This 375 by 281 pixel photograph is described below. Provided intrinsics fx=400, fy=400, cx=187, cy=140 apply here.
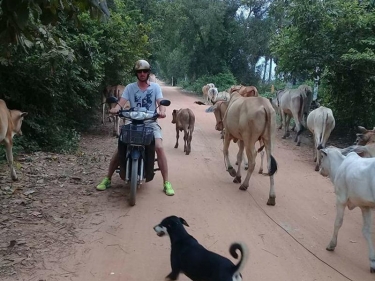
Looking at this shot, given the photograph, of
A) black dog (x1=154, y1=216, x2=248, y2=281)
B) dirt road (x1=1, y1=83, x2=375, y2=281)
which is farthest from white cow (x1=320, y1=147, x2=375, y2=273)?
black dog (x1=154, y1=216, x2=248, y2=281)

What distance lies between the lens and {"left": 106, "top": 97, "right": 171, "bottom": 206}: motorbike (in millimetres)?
5836

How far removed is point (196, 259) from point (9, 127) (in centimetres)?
484

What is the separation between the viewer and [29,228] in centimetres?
495

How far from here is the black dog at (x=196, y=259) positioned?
3.28 m

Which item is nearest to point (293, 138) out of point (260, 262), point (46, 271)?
point (260, 262)

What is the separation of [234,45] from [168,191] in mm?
29426

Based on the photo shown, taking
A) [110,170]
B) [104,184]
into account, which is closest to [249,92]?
[110,170]

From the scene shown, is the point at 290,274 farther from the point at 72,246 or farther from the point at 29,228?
the point at 29,228

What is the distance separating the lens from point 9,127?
6945 mm

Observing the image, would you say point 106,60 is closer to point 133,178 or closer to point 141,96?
point 141,96

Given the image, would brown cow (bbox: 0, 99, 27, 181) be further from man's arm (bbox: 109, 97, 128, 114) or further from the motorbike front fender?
the motorbike front fender

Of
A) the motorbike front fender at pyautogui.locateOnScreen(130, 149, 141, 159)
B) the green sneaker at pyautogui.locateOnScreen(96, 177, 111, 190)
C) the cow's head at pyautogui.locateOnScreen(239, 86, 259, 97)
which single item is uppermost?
the cow's head at pyautogui.locateOnScreen(239, 86, 259, 97)

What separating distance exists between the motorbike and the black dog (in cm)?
209

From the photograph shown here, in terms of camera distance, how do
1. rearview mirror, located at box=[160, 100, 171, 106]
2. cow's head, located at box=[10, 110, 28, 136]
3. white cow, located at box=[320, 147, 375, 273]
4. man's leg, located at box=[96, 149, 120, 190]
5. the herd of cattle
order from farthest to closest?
cow's head, located at box=[10, 110, 28, 136] → man's leg, located at box=[96, 149, 120, 190] → rearview mirror, located at box=[160, 100, 171, 106] → the herd of cattle → white cow, located at box=[320, 147, 375, 273]
